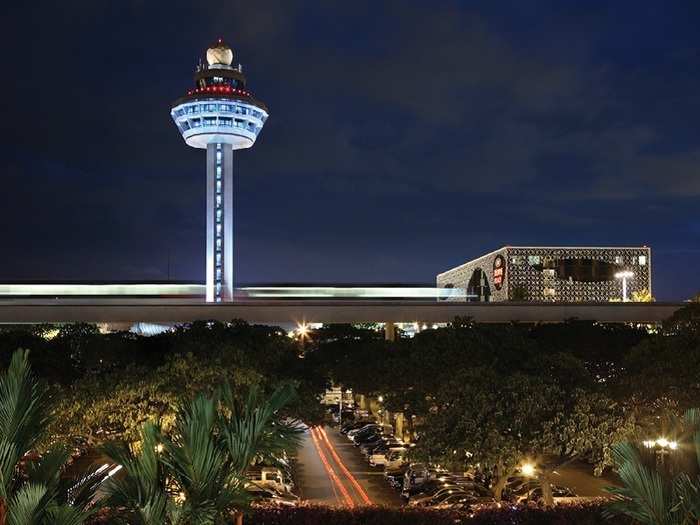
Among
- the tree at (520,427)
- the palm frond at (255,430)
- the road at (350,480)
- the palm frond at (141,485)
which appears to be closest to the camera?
the palm frond at (141,485)

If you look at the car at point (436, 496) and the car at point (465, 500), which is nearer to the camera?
the car at point (465, 500)

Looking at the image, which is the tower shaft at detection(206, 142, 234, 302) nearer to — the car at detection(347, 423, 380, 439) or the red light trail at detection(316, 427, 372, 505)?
the red light trail at detection(316, 427, 372, 505)

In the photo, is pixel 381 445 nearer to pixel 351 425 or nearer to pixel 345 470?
pixel 345 470

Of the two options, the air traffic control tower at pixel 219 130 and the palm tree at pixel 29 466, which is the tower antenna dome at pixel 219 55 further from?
the palm tree at pixel 29 466

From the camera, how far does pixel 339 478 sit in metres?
32.7

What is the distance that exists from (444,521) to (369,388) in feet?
97.8

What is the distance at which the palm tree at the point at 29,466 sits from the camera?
25.9 ft

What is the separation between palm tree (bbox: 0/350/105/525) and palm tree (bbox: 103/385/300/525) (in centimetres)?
47

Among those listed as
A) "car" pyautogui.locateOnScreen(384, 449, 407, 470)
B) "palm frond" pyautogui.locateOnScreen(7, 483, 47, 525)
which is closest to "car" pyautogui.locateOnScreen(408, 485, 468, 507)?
"car" pyautogui.locateOnScreen(384, 449, 407, 470)

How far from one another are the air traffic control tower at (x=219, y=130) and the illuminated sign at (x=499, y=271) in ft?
210

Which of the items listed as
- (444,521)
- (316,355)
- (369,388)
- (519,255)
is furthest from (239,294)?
(444,521)

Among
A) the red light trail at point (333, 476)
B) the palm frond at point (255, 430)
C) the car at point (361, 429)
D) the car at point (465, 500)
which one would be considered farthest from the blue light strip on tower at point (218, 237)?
the palm frond at point (255, 430)

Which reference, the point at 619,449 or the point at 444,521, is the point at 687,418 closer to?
the point at 619,449

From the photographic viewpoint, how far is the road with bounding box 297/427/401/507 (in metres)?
28.6
